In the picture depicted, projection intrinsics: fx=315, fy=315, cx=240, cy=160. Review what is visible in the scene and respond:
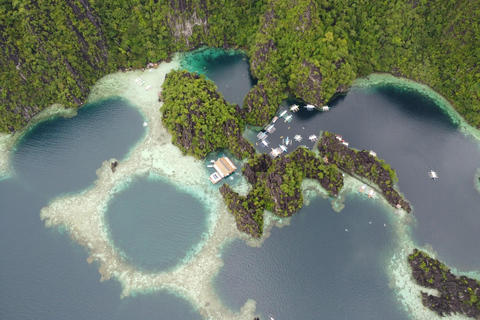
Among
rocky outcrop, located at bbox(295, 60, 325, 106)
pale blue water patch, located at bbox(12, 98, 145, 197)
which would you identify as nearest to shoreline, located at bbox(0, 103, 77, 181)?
pale blue water patch, located at bbox(12, 98, 145, 197)

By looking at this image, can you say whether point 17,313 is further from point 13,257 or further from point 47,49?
point 47,49

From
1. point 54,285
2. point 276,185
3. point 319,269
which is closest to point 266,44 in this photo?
point 276,185

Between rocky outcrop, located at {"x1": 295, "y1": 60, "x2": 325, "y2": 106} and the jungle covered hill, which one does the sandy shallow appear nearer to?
the jungle covered hill

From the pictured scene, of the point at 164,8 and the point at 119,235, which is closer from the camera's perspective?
the point at 119,235

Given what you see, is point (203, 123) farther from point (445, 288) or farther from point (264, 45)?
point (445, 288)

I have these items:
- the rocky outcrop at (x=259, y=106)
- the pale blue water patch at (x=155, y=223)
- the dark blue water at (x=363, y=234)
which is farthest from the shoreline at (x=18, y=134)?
the dark blue water at (x=363, y=234)

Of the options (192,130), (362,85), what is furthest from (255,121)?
(362,85)
